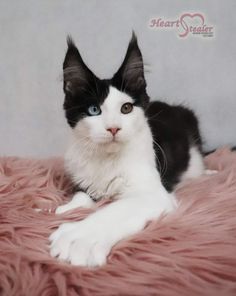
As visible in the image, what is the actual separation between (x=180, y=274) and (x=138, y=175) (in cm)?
47

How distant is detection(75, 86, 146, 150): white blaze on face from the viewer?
1.18 metres

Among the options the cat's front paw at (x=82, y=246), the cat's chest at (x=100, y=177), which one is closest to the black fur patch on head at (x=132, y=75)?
the cat's chest at (x=100, y=177)

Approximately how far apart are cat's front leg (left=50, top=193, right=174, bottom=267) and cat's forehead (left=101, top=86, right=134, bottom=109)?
306 millimetres

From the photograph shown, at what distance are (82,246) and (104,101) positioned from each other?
0.50m

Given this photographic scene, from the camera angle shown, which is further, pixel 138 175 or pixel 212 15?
pixel 212 15

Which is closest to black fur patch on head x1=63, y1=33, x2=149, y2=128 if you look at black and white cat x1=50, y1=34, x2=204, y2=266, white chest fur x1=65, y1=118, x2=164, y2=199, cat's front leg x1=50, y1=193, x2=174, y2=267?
black and white cat x1=50, y1=34, x2=204, y2=266

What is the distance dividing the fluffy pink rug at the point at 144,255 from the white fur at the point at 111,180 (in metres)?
0.04

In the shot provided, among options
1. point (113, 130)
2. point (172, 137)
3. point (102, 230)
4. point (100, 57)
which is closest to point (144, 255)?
point (102, 230)

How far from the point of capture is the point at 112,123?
3.84 feet

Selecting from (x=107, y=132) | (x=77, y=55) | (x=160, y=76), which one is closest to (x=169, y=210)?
(x=107, y=132)

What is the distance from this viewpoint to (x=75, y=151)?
1.40m

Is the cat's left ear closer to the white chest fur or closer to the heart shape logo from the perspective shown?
the white chest fur

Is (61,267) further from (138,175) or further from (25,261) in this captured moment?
(138,175)

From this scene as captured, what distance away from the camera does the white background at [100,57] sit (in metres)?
1.98
